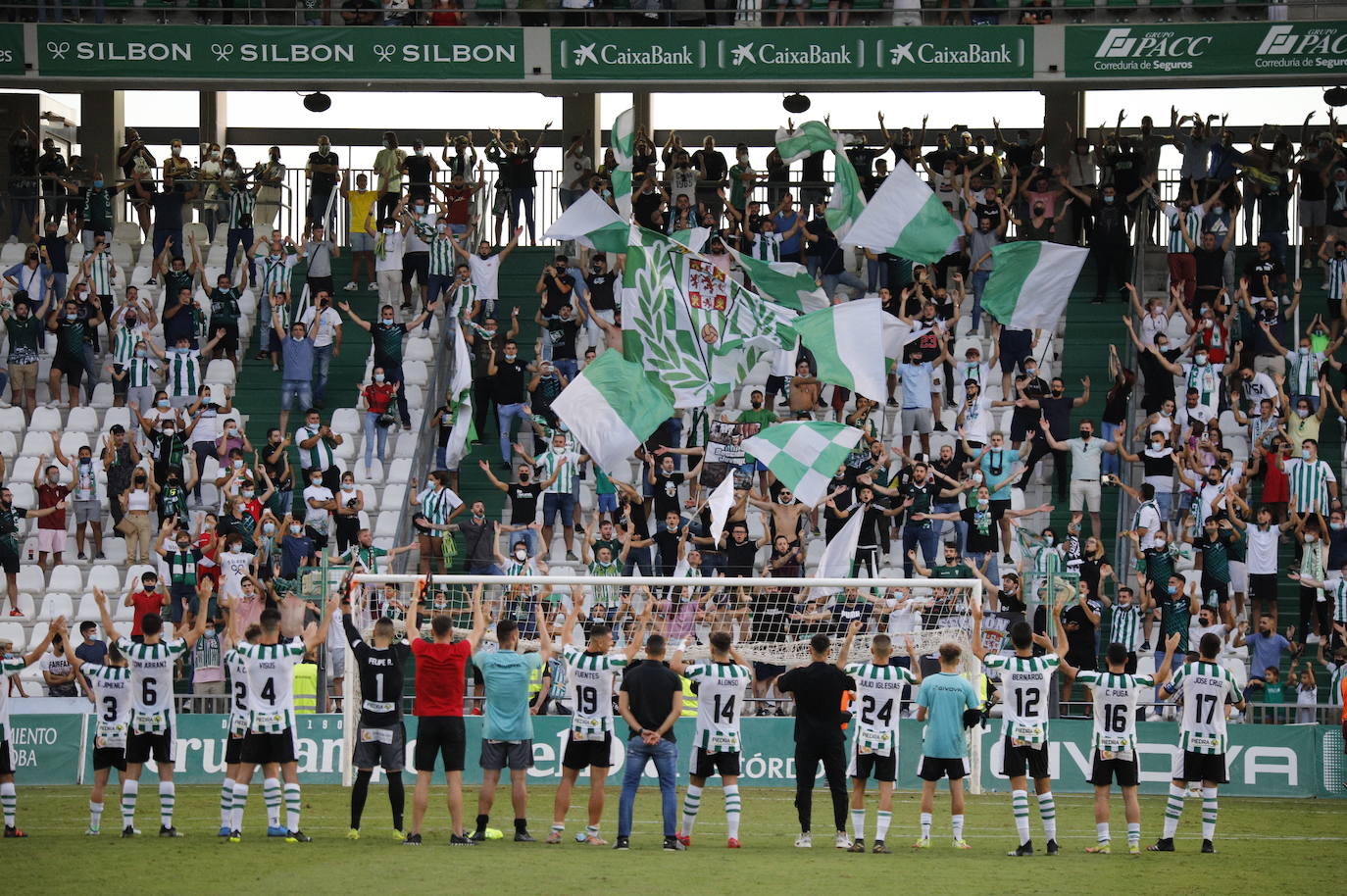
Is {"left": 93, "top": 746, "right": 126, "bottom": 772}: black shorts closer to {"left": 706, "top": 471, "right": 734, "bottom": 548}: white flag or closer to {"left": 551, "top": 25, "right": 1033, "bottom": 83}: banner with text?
{"left": 706, "top": 471, "right": 734, "bottom": 548}: white flag

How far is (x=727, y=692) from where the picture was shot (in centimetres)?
1681

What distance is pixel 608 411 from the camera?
2367 cm

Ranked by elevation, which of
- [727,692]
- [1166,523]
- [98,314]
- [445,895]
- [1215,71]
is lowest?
[445,895]

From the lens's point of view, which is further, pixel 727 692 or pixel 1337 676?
pixel 1337 676

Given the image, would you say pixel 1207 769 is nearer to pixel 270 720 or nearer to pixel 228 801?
pixel 270 720

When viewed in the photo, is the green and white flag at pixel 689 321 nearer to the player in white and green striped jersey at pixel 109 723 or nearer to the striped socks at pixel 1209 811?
the player in white and green striped jersey at pixel 109 723

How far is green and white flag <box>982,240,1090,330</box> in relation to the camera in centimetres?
2528

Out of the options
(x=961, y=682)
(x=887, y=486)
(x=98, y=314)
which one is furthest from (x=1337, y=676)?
(x=98, y=314)

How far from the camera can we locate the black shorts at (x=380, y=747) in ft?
53.7

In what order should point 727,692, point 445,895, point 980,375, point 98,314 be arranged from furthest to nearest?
1. point 98,314
2. point 980,375
3. point 727,692
4. point 445,895

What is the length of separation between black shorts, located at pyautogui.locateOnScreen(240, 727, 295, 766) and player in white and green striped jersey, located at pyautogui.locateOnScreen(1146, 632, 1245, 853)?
7.77 m

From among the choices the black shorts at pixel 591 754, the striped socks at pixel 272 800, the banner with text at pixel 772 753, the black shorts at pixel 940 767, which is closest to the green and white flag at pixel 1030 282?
the banner with text at pixel 772 753

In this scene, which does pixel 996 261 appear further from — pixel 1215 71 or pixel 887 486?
pixel 1215 71

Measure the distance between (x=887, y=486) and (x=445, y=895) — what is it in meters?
13.7
